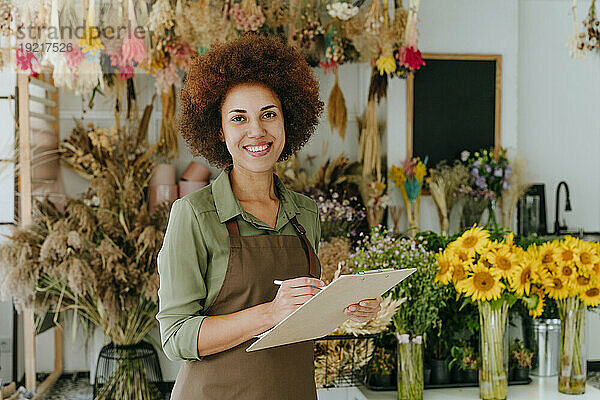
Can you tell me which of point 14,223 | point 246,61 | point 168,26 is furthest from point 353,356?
point 14,223

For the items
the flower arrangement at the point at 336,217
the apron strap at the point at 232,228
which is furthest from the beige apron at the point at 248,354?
the flower arrangement at the point at 336,217

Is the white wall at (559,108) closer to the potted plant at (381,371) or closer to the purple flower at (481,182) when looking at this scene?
the purple flower at (481,182)

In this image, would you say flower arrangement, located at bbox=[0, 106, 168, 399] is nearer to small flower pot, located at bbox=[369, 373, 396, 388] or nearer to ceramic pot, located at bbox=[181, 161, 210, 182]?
ceramic pot, located at bbox=[181, 161, 210, 182]

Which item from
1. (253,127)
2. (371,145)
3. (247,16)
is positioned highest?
(247,16)

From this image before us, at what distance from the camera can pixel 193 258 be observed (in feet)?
4.57

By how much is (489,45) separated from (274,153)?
12.0ft

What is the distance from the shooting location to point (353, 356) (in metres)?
2.30

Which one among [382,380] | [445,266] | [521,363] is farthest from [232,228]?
[521,363]

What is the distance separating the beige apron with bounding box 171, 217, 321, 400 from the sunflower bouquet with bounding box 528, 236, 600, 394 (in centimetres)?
120

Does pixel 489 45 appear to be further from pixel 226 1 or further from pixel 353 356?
pixel 353 356

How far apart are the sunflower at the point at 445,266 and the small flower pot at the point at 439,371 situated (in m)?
0.33

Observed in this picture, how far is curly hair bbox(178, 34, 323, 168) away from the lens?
1.50 m

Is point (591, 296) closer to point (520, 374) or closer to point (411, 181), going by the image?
point (520, 374)

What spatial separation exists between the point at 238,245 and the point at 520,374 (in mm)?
1508
